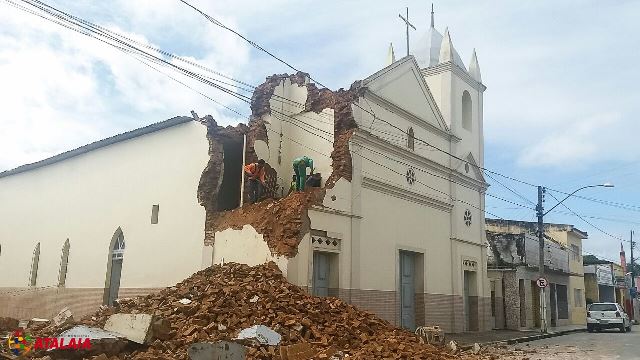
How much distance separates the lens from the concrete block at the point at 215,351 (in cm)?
647

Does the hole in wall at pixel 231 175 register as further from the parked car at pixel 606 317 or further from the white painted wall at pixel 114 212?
the parked car at pixel 606 317

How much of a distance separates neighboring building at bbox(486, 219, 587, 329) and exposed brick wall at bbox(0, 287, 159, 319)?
1816 centimetres

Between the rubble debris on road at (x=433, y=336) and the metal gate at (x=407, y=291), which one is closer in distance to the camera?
the rubble debris on road at (x=433, y=336)

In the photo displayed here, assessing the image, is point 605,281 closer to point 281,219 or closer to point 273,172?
point 273,172

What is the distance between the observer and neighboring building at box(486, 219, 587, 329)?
2978 centimetres

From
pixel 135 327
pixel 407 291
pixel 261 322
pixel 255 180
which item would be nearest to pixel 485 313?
pixel 407 291

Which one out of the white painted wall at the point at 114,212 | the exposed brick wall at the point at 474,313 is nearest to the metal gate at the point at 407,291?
the exposed brick wall at the point at 474,313

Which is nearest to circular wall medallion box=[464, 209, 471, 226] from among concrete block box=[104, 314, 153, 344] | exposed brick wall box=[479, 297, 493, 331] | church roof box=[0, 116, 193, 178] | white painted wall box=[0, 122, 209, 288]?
exposed brick wall box=[479, 297, 493, 331]

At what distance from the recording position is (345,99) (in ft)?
62.7

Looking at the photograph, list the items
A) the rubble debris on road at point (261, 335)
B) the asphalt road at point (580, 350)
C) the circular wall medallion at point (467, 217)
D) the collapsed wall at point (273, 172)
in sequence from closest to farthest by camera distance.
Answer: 1. the rubble debris on road at point (261, 335)
2. the asphalt road at point (580, 350)
3. the collapsed wall at point (273, 172)
4. the circular wall medallion at point (467, 217)

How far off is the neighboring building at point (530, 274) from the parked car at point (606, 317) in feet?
9.85

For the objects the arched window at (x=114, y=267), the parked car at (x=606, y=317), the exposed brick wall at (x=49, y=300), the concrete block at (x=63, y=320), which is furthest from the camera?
the parked car at (x=606, y=317)

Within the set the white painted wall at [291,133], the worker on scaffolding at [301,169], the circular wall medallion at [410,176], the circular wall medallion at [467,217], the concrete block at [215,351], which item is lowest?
the concrete block at [215,351]

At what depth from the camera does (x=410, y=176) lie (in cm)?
2145
